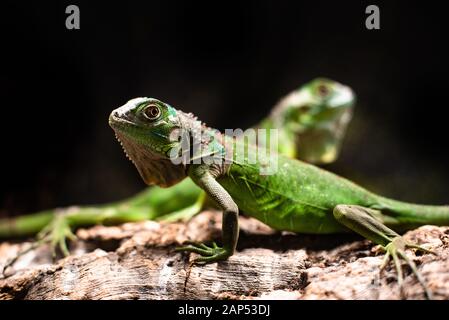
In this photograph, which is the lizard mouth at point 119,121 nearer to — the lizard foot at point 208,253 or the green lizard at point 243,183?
the green lizard at point 243,183

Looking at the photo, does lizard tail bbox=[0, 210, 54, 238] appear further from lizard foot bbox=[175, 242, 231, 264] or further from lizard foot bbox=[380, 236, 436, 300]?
lizard foot bbox=[380, 236, 436, 300]

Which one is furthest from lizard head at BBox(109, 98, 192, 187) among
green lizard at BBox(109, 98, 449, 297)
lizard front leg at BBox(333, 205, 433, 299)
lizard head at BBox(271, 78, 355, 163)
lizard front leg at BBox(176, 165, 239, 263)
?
lizard head at BBox(271, 78, 355, 163)

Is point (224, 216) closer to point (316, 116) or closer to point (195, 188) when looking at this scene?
point (195, 188)

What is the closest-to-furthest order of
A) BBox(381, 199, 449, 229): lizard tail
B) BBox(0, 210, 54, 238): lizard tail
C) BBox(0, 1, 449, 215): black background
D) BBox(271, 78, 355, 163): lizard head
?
1. BBox(381, 199, 449, 229): lizard tail
2. BBox(0, 1, 449, 215): black background
3. BBox(0, 210, 54, 238): lizard tail
4. BBox(271, 78, 355, 163): lizard head

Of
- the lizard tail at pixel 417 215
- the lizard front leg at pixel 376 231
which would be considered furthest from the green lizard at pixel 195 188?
the lizard tail at pixel 417 215

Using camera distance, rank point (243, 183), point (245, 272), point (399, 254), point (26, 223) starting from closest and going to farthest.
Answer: point (399, 254) → point (245, 272) → point (243, 183) → point (26, 223)

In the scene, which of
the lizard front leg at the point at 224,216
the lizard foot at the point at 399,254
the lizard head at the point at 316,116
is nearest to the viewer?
the lizard foot at the point at 399,254

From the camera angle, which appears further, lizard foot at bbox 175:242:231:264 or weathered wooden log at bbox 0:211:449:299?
lizard foot at bbox 175:242:231:264

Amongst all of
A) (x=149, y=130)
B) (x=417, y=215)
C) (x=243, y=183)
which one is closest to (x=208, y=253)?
(x=243, y=183)

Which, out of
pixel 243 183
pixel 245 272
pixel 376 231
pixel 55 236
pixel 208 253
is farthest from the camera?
pixel 55 236
